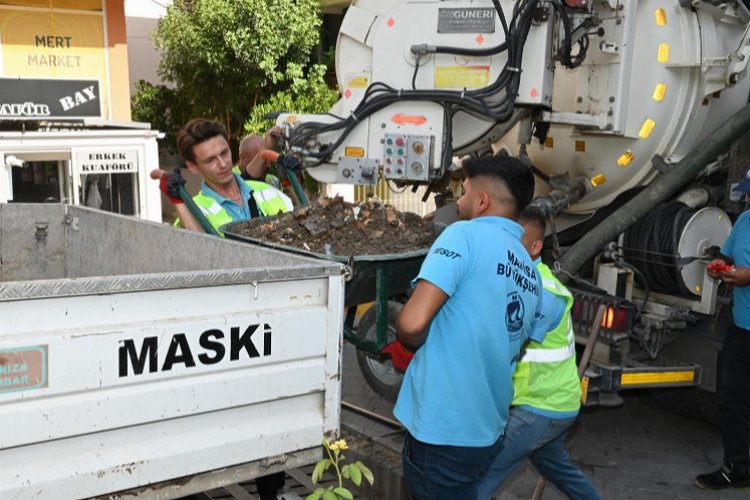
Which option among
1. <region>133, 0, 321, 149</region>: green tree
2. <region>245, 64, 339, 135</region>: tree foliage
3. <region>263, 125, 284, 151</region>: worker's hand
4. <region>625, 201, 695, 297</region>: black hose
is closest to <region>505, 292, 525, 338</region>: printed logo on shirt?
<region>625, 201, 695, 297</region>: black hose

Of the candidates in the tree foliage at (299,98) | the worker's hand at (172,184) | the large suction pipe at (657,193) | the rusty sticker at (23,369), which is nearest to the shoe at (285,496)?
the rusty sticker at (23,369)

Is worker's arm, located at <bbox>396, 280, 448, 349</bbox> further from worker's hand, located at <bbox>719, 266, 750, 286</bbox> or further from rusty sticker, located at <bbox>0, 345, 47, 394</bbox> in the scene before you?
worker's hand, located at <bbox>719, 266, 750, 286</bbox>

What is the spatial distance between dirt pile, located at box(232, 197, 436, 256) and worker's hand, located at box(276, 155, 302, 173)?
53cm

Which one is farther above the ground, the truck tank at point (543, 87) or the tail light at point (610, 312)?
the truck tank at point (543, 87)

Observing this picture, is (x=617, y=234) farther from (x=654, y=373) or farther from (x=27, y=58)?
(x=27, y=58)

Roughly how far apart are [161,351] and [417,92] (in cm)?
315

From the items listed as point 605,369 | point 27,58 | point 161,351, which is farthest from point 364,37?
point 27,58

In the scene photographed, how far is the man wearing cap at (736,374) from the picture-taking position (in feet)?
14.3

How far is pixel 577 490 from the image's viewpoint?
139 inches

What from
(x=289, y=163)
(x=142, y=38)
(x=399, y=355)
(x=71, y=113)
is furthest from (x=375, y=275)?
(x=142, y=38)

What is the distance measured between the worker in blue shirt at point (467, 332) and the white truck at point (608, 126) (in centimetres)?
188

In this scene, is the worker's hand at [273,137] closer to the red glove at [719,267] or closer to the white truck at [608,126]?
the white truck at [608,126]

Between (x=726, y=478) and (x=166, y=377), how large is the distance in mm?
3250

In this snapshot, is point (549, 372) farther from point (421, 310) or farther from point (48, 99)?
point (48, 99)
